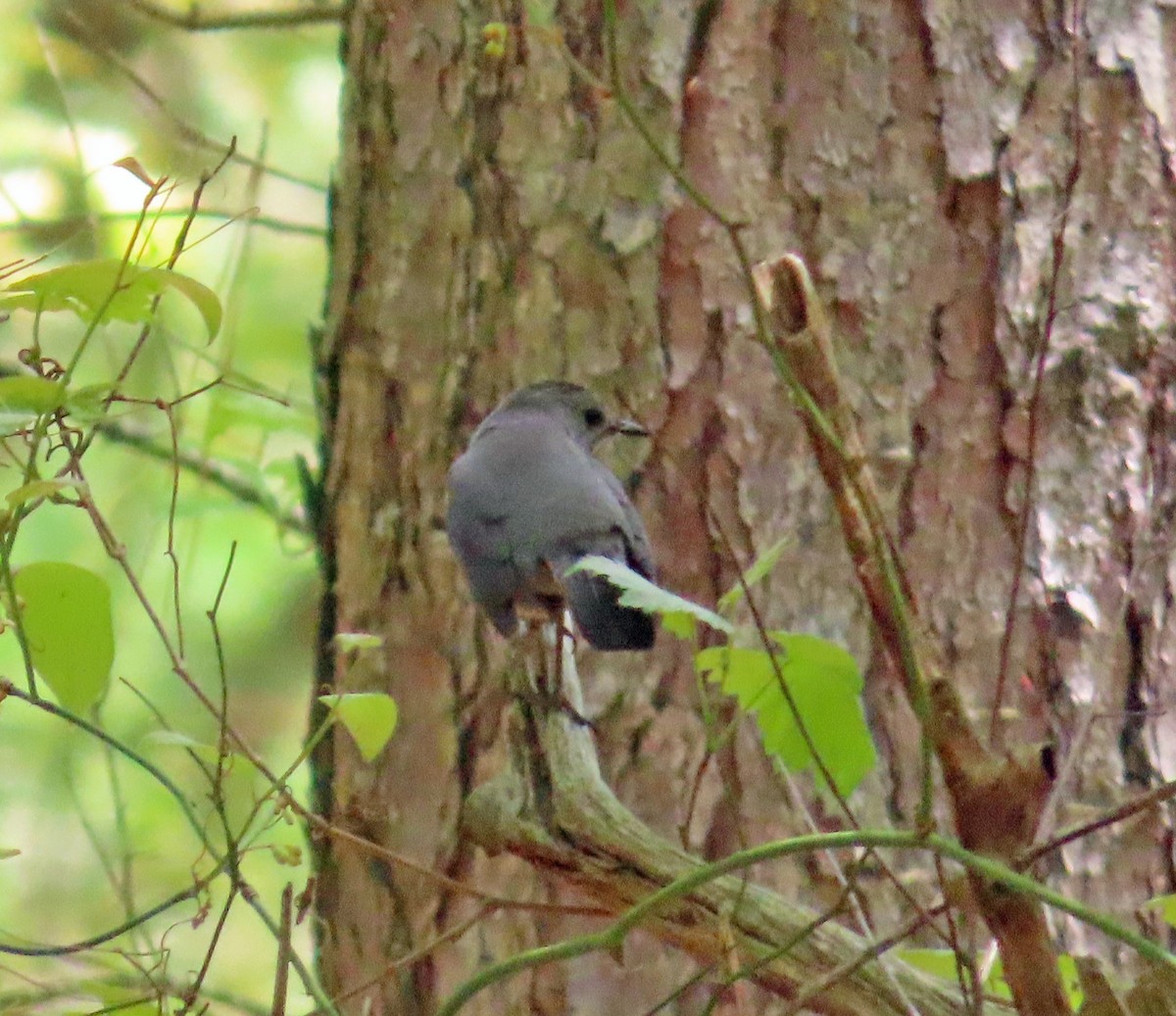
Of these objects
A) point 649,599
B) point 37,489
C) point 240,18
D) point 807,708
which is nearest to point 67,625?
point 37,489

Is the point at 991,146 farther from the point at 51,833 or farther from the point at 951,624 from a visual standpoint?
the point at 51,833

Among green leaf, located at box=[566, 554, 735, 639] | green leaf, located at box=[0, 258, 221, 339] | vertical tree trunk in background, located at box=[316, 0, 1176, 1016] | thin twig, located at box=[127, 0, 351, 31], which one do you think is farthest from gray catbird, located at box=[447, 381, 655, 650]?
thin twig, located at box=[127, 0, 351, 31]

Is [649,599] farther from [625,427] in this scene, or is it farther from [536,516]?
[625,427]

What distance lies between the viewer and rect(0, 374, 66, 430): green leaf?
1.26 metres

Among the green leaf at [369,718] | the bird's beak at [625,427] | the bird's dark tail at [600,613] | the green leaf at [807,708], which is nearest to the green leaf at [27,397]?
the green leaf at [369,718]

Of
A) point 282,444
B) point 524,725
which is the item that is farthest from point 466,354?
point 282,444

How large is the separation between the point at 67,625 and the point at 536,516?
0.89m

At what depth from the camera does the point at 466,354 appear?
246cm

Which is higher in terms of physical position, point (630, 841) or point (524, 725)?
point (524, 725)

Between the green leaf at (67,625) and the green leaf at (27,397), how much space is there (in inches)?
5.9

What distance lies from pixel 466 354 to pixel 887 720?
0.90 metres

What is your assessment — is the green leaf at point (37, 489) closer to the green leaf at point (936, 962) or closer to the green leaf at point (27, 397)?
the green leaf at point (27, 397)

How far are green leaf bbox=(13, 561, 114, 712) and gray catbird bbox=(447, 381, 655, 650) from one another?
0.74m

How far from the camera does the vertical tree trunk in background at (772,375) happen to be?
2203mm
